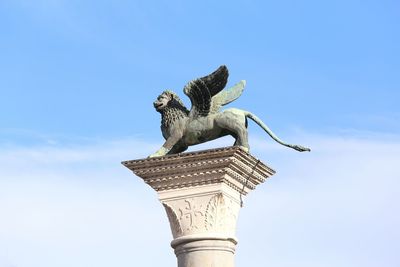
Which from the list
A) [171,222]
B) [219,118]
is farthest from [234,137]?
[171,222]

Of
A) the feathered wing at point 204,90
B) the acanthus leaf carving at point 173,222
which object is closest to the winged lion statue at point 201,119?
the feathered wing at point 204,90

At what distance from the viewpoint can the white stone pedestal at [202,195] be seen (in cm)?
1602

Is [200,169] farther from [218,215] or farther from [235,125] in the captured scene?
[235,125]

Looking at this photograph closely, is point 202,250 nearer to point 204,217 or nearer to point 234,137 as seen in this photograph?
point 204,217

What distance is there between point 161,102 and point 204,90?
0.70m

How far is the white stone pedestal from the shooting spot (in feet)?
52.5

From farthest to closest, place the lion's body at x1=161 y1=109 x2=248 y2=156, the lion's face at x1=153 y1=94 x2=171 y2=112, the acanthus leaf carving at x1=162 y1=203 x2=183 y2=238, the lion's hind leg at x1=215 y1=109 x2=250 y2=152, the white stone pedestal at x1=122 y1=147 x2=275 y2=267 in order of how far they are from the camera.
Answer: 1. the lion's face at x1=153 y1=94 x2=171 y2=112
2. the lion's body at x1=161 y1=109 x2=248 y2=156
3. the lion's hind leg at x1=215 y1=109 x2=250 y2=152
4. the acanthus leaf carving at x1=162 y1=203 x2=183 y2=238
5. the white stone pedestal at x1=122 y1=147 x2=275 y2=267

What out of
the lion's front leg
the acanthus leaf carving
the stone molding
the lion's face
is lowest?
the acanthus leaf carving

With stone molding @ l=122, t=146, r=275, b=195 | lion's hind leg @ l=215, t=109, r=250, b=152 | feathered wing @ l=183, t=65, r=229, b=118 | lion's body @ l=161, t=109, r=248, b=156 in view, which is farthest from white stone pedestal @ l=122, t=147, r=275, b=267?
feathered wing @ l=183, t=65, r=229, b=118

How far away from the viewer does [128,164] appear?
1650 cm

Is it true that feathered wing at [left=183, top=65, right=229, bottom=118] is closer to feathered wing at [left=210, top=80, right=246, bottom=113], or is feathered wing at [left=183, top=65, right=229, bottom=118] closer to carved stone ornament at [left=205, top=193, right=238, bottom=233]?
feathered wing at [left=210, top=80, right=246, bottom=113]

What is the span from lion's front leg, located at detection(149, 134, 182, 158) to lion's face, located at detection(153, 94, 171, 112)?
49 centimetres

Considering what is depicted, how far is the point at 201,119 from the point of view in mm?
16953

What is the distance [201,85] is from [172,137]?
83 centimetres
